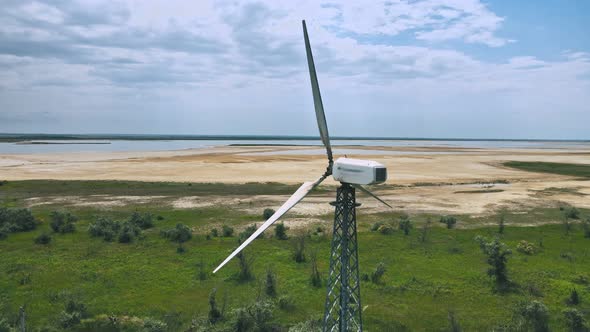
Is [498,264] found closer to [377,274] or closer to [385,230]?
[377,274]

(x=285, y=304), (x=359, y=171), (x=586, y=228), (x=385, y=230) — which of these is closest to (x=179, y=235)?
(x=285, y=304)

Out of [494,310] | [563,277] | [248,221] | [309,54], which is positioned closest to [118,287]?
[248,221]

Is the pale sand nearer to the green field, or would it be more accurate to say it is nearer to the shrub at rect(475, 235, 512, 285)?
the green field

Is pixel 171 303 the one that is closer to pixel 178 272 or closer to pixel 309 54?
pixel 178 272

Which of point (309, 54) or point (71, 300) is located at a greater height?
point (309, 54)

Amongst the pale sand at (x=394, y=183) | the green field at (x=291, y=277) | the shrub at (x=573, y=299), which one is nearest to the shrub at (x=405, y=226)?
the green field at (x=291, y=277)

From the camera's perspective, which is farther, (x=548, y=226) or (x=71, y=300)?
(x=548, y=226)
